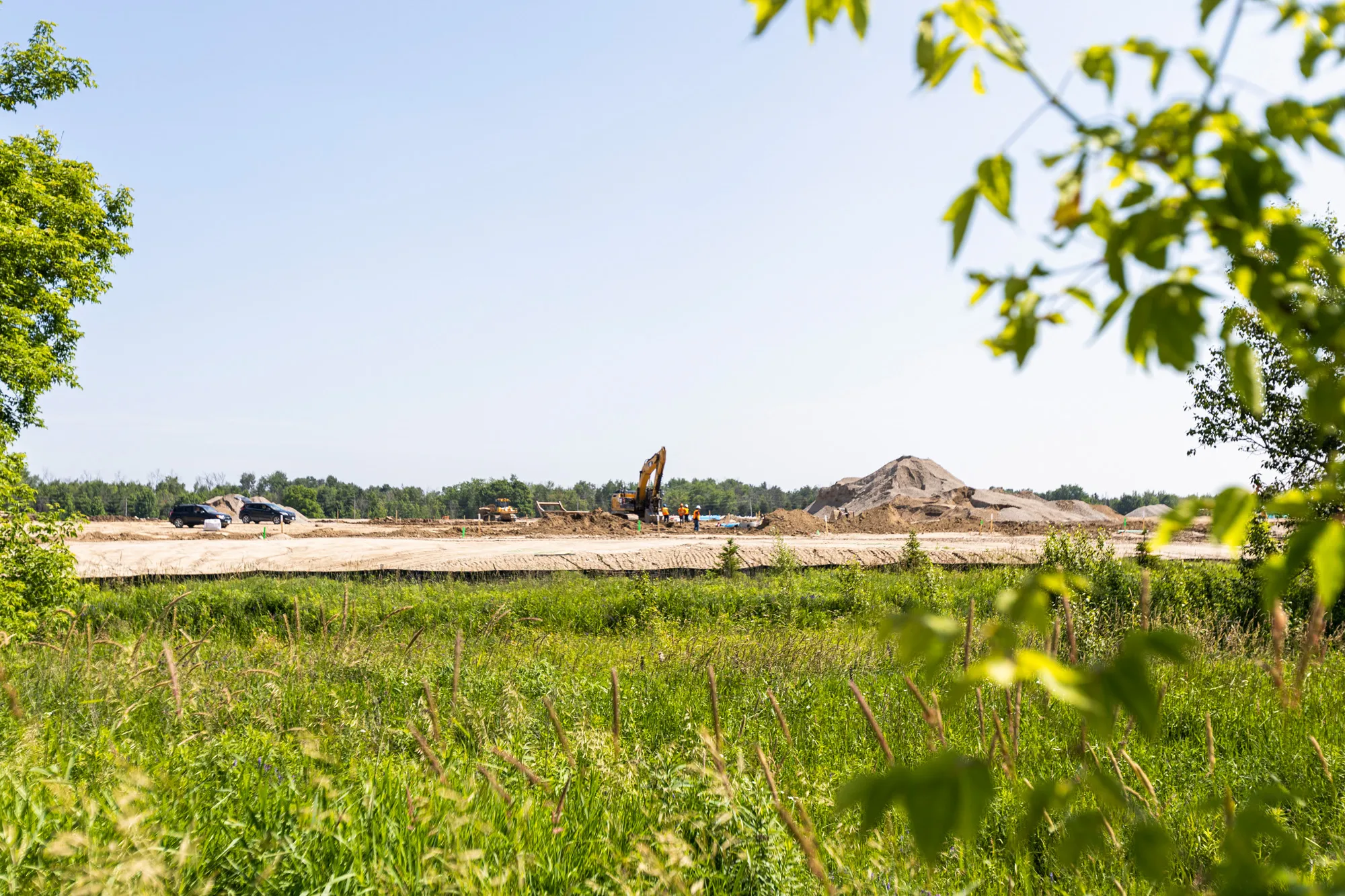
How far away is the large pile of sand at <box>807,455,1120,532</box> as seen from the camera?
3866 centimetres

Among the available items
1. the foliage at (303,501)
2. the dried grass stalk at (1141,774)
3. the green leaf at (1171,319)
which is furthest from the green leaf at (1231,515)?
the foliage at (303,501)

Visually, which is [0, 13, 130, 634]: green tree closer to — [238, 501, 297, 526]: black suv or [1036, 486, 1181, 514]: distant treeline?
[238, 501, 297, 526]: black suv

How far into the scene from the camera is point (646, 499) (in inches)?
1558

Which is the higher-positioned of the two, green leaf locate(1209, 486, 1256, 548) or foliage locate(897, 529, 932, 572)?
green leaf locate(1209, 486, 1256, 548)

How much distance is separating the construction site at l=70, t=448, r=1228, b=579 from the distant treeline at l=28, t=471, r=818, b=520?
22465mm

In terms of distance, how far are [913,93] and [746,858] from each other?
2324 mm

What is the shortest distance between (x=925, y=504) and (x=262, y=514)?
3968 centimetres

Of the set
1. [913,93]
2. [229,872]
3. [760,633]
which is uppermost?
[913,93]

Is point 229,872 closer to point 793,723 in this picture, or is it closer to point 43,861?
point 43,861

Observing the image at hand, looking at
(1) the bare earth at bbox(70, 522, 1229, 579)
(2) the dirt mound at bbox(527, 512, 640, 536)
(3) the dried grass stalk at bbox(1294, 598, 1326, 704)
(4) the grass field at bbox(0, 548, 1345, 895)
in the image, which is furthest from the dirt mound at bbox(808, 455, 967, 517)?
(3) the dried grass stalk at bbox(1294, 598, 1326, 704)

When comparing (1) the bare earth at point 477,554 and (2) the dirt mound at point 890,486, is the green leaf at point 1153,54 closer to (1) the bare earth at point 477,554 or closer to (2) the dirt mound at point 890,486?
(1) the bare earth at point 477,554

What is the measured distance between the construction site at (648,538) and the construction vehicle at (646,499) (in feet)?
0.22

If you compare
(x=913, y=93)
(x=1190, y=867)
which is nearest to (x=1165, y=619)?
(x=1190, y=867)

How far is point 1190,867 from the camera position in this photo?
11.0 feet
